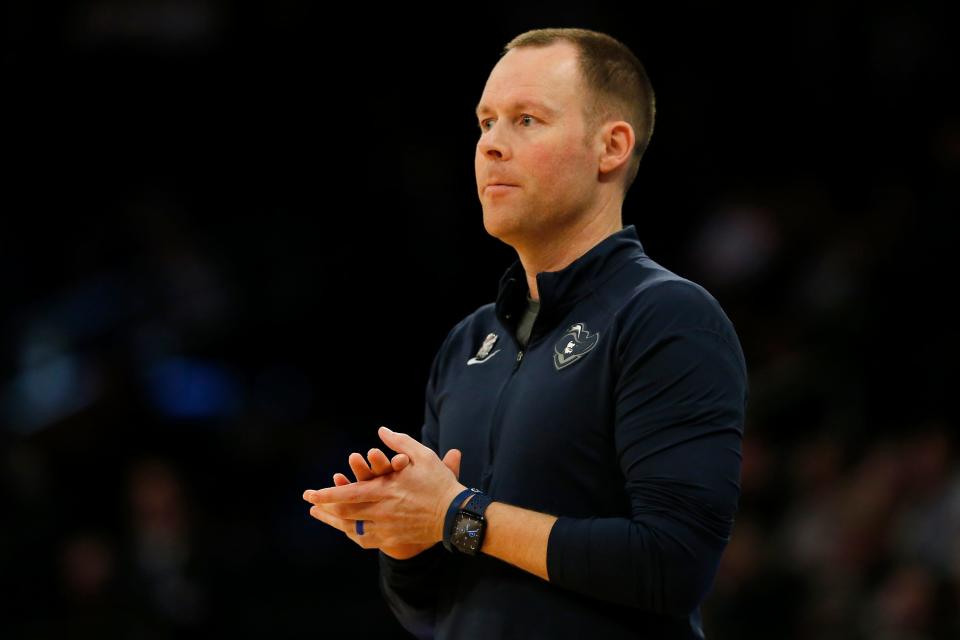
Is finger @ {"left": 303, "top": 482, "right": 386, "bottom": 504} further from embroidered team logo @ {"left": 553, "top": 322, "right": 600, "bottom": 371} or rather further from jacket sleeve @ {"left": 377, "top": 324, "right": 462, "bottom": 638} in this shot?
embroidered team logo @ {"left": 553, "top": 322, "right": 600, "bottom": 371}

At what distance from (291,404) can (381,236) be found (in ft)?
4.58

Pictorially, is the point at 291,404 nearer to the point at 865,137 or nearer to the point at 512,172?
the point at 865,137

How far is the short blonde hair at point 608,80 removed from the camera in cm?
272

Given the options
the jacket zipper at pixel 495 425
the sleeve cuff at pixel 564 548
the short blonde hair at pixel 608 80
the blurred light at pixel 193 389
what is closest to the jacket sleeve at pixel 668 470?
the sleeve cuff at pixel 564 548

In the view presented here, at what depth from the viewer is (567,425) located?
2.46m

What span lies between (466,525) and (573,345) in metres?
0.41

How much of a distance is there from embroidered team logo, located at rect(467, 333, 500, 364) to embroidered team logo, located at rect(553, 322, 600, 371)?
0.24 metres

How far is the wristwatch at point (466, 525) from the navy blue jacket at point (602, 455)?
0.13 m

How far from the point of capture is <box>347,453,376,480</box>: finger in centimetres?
240

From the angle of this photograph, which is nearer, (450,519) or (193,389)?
(450,519)

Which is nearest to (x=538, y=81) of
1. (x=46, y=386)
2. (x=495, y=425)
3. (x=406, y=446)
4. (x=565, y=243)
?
(x=565, y=243)

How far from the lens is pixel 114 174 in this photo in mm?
10938

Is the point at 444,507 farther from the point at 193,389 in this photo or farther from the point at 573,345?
the point at 193,389

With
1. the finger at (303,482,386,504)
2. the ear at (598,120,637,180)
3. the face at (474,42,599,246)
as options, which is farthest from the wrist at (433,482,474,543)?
the ear at (598,120,637,180)
